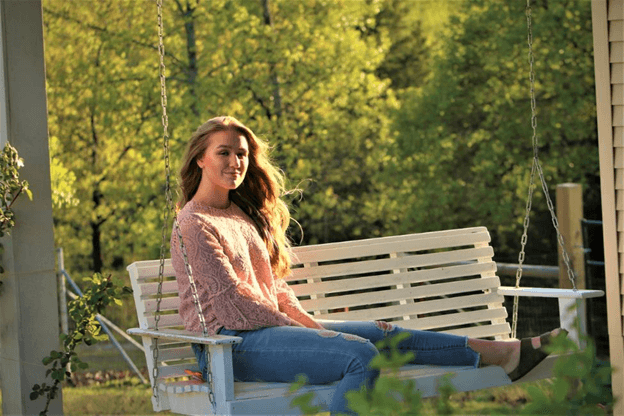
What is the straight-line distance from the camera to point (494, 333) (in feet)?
15.4

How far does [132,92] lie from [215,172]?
28.4 feet

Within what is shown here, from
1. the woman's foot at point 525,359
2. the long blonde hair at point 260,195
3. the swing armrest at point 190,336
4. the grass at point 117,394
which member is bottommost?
the grass at point 117,394

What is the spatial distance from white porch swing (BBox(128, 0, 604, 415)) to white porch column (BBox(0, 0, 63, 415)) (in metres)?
0.42

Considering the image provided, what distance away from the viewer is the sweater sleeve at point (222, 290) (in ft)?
11.9

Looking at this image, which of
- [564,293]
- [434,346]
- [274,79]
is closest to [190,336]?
[434,346]

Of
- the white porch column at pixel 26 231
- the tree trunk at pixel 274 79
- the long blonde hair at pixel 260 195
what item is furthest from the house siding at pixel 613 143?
the tree trunk at pixel 274 79

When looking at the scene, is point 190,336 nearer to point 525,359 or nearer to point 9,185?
point 9,185

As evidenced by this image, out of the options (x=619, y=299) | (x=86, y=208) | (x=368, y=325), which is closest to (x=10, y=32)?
(x=368, y=325)

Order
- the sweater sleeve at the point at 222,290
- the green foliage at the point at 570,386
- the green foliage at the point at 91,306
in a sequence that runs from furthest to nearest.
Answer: the green foliage at the point at 91,306, the sweater sleeve at the point at 222,290, the green foliage at the point at 570,386

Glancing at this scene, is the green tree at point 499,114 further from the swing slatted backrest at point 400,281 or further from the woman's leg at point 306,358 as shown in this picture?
the woman's leg at point 306,358

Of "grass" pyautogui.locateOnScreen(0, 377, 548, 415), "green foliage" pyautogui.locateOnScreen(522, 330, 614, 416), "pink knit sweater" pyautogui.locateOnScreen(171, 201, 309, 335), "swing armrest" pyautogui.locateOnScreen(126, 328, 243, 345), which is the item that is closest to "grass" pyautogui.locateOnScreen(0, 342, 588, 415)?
"grass" pyautogui.locateOnScreen(0, 377, 548, 415)

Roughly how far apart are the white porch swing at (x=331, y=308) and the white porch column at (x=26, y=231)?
1.38 feet

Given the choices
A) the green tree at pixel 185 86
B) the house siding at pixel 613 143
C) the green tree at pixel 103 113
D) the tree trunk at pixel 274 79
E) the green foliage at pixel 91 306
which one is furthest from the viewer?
the tree trunk at pixel 274 79

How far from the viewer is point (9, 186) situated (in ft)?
13.3
